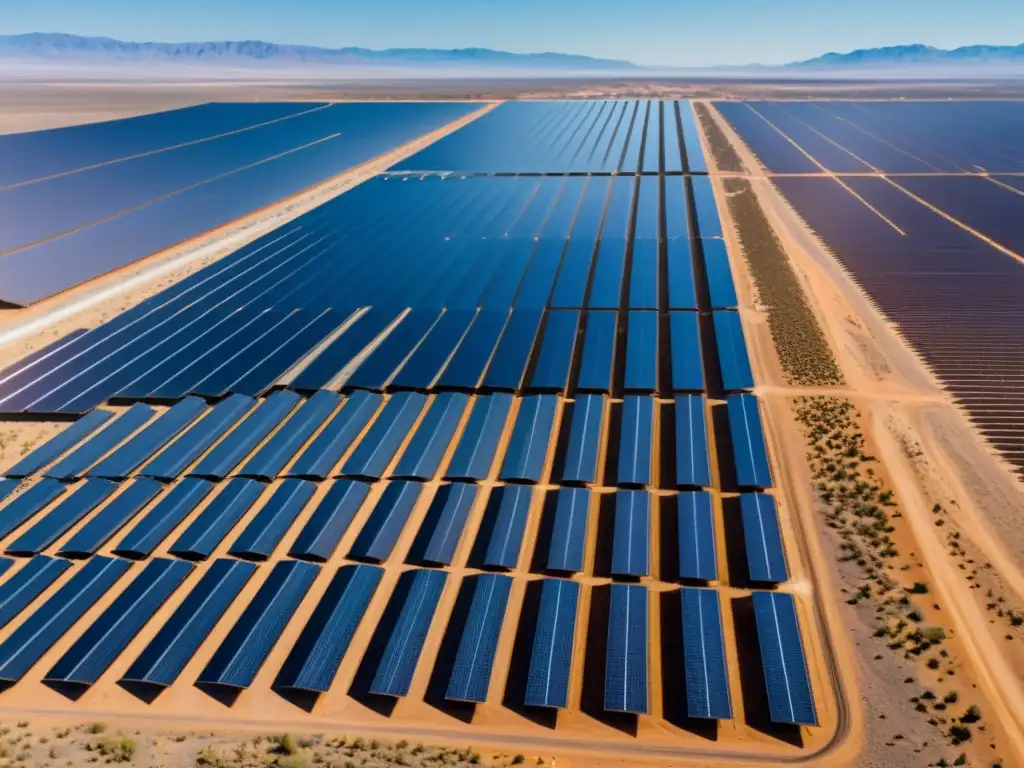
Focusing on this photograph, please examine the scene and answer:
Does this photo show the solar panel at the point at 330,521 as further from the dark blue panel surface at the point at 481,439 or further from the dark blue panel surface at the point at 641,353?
the dark blue panel surface at the point at 641,353

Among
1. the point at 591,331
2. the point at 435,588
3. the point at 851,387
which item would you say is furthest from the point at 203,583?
the point at 851,387

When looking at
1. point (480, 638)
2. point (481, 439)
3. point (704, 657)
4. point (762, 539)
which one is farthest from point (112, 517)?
point (762, 539)

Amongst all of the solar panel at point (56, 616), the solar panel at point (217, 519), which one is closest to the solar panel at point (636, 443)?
the solar panel at point (217, 519)

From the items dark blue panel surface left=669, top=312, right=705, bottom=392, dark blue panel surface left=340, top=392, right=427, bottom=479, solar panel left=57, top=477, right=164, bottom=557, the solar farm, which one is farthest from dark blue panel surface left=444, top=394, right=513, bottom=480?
solar panel left=57, top=477, right=164, bottom=557

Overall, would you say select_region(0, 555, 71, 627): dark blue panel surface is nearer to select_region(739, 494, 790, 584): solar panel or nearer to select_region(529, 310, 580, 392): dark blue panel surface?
select_region(529, 310, 580, 392): dark blue panel surface

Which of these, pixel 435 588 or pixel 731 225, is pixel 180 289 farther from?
pixel 731 225

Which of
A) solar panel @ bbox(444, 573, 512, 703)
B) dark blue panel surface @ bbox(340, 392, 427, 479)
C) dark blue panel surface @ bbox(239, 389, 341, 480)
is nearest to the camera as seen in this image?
solar panel @ bbox(444, 573, 512, 703)
